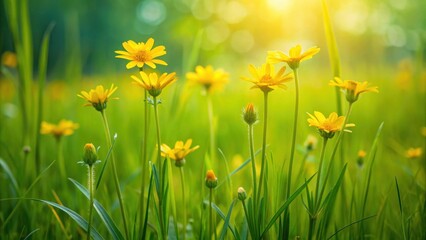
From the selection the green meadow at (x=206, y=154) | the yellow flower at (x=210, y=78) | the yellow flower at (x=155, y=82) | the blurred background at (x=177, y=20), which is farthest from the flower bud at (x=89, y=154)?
the blurred background at (x=177, y=20)

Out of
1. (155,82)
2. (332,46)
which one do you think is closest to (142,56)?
(155,82)

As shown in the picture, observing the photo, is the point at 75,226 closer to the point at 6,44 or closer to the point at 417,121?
the point at 417,121

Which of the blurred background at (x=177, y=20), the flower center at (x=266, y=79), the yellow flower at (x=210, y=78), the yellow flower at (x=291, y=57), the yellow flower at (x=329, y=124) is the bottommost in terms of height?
the yellow flower at (x=329, y=124)

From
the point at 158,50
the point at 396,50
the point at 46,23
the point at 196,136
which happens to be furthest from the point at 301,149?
the point at 396,50

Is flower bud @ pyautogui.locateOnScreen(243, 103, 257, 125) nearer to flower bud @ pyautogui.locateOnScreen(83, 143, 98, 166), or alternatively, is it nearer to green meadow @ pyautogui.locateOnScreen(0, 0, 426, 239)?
green meadow @ pyautogui.locateOnScreen(0, 0, 426, 239)

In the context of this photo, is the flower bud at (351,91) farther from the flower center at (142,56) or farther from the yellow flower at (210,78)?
the yellow flower at (210,78)

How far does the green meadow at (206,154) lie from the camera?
2.62 ft

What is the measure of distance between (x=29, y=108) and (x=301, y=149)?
3.11ft

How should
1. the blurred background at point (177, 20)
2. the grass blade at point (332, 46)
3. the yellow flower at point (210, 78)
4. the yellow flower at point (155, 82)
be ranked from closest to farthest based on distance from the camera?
the yellow flower at point (155, 82) → the grass blade at point (332, 46) → the yellow flower at point (210, 78) → the blurred background at point (177, 20)

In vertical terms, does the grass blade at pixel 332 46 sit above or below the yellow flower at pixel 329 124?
above

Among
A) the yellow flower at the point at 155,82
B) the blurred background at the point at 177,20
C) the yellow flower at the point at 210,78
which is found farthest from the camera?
the blurred background at the point at 177,20

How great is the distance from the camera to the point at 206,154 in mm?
917

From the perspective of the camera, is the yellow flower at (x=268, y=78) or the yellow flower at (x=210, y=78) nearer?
the yellow flower at (x=268, y=78)

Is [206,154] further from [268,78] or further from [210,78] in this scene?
[210,78]
